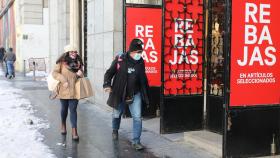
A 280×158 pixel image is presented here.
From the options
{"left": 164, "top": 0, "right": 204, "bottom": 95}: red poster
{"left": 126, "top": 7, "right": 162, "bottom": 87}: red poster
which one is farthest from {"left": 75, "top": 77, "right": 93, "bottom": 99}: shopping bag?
{"left": 126, "top": 7, "right": 162, "bottom": 87}: red poster

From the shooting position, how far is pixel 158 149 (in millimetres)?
6883

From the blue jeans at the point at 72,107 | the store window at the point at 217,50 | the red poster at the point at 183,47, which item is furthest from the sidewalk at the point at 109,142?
the store window at the point at 217,50

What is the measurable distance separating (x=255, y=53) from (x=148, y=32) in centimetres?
396

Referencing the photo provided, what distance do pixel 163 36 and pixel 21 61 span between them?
20.8 metres

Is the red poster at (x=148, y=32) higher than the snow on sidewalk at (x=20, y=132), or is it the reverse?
the red poster at (x=148, y=32)

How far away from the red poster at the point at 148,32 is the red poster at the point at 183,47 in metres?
1.74

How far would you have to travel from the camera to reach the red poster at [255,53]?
570 centimetres

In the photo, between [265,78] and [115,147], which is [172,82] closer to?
[115,147]

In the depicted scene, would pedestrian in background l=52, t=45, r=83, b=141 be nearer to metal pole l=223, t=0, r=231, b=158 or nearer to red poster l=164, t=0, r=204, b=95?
red poster l=164, t=0, r=204, b=95

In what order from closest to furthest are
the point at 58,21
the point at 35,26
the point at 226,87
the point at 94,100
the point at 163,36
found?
the point at 226,87 < the point at 163,36 < the point at 94,100 < the point at 58,21 < the point at 35,26

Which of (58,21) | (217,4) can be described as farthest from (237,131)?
(58,21)

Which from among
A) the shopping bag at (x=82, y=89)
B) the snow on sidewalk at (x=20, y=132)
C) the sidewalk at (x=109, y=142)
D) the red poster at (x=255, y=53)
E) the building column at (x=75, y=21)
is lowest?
the sidewalk at (x=109, y=142)

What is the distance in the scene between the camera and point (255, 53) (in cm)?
582

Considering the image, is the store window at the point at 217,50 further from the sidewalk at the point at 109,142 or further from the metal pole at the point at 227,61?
the metal pole at the point at 227,61
